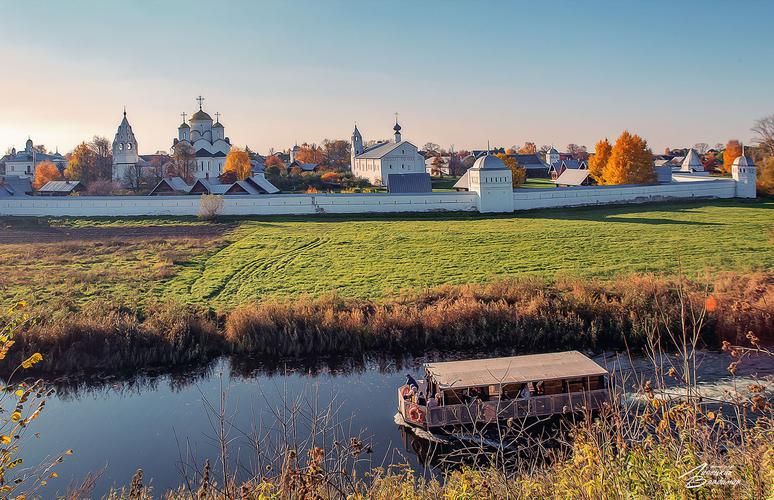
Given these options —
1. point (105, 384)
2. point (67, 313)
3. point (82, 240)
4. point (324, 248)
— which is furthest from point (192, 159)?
point (105, 384)

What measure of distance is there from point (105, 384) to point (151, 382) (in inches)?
34.7

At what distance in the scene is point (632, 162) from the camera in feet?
137

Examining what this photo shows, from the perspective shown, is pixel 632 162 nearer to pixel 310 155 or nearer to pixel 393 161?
pixel 393 161

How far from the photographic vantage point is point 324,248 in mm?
24797

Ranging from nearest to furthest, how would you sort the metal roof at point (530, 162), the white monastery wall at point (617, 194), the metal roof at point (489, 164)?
the metal roof at point (489, 164)
the white monastery wall at point (617, 194)
the metal roof at point (530, 162)

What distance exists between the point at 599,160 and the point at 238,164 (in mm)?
25155

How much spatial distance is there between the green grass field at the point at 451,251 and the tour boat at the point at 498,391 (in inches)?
250

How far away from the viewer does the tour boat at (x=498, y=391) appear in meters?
10.8

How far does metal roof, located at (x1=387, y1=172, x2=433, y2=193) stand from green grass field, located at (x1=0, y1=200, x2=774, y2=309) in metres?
8.77

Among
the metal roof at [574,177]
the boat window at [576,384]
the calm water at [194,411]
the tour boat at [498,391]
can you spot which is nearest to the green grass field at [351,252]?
the calm water at [194,411]

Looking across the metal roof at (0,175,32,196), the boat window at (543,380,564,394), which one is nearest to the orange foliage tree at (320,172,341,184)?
the metal roof at (0,175,32,196)

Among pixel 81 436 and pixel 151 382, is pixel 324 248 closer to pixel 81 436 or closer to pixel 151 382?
pixel 151 382

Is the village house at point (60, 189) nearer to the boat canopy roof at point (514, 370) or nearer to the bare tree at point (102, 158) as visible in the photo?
the bare tree at point (102, 158)

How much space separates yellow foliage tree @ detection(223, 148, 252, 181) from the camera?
47.7 metres
